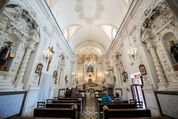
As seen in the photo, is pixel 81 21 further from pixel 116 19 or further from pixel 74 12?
pixel 116 19

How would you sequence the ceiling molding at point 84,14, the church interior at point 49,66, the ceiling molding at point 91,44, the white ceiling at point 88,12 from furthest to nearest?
the ceiling molding at point 91,44 < the ceiling molding at point 84,14 < the white ceiling at point 88,12 < the church interior at point 49,66

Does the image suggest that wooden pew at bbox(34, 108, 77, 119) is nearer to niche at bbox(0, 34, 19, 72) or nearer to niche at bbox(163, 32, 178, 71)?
niche at bbox(0, 34, 19, 72)

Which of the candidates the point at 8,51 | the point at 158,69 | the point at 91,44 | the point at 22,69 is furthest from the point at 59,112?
the point at 91,44

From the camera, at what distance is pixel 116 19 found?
328 inches

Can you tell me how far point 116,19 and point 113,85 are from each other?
6.56 metres

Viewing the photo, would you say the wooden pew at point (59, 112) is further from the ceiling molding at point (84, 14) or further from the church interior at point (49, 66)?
the ceiling molding at point (84, 14)

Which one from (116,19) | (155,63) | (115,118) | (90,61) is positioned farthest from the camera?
(90,61)

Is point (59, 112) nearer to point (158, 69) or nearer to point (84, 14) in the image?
point (158, 69)

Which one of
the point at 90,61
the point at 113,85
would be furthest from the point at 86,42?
the point at 113,85

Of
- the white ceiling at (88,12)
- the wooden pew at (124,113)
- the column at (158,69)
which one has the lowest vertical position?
the wooden pew at (124,113)

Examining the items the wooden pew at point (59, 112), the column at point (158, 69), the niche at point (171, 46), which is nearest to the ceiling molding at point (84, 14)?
the column at point (158, 69)

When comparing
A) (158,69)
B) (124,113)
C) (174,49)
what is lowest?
(124,113)

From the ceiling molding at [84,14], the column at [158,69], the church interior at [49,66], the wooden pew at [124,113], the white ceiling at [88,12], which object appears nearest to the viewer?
the wooden pew at [124,113]

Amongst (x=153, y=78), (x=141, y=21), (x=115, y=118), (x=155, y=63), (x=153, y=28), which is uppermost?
(x=141, y=21)
